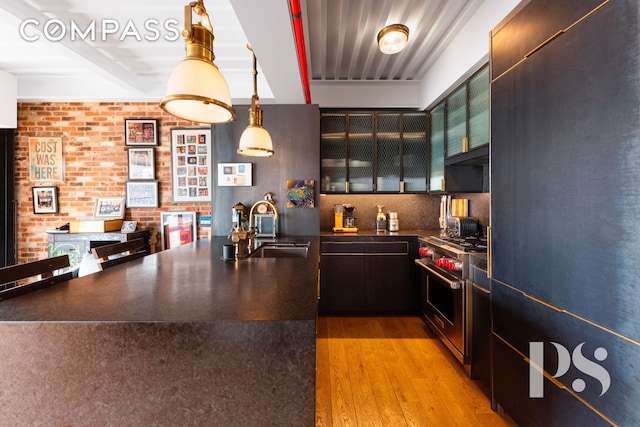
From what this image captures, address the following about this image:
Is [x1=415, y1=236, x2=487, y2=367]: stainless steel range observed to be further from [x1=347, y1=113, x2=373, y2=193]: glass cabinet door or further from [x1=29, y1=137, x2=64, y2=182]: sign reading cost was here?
[x1=29, y1=137, x2=64, y2=182]: sign reading cost was here

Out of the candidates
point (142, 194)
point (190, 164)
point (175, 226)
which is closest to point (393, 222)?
Answer: point (190, 164)

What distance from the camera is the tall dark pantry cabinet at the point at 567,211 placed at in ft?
3.27

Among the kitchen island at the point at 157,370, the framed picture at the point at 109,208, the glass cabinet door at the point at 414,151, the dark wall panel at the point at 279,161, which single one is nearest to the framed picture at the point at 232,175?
the dark wall panel at the point at 279,161

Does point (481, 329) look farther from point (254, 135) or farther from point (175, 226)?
point (175, 226)

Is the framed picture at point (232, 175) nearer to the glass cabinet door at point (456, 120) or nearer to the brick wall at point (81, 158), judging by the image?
the brick wall at point (81, 158)

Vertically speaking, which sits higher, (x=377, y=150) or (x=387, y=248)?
(x=377, y=150)

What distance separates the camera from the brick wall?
385 centimetres

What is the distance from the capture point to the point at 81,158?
391cm

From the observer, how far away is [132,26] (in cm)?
256

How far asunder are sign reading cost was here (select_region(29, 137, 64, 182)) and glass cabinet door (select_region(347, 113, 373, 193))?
12.7 feet

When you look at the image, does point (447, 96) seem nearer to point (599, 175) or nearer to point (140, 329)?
point (599, 175)

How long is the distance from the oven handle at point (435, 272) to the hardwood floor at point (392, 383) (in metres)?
0.69

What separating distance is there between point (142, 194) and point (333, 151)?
268 centimetres

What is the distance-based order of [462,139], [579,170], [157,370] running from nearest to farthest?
[157,370] < [579,170] < [462,139]
